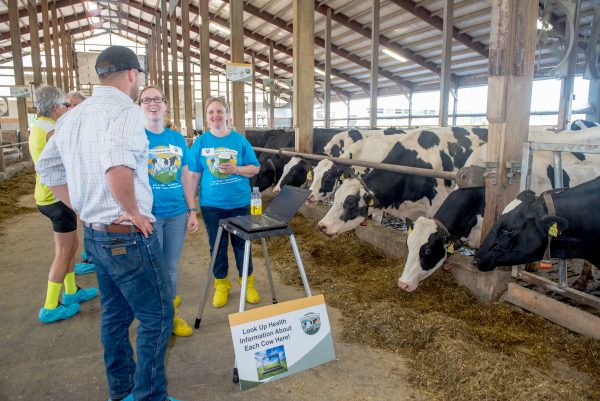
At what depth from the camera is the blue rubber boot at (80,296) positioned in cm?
367

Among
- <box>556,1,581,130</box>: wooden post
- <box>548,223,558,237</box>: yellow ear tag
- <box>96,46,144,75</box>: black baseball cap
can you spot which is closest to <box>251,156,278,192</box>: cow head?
<box>556,1,581,130</box>: wooden post

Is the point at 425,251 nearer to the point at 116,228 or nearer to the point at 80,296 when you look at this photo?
the point at 116,228

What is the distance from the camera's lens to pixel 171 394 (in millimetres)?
2512

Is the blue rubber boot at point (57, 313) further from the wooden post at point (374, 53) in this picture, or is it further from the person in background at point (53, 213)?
the wooden post at point (374, 53)

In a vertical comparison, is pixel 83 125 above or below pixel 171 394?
above

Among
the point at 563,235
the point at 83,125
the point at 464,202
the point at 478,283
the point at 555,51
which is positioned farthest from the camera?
the point at 555,51

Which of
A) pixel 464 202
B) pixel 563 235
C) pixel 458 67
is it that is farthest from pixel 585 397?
pixel 458 67

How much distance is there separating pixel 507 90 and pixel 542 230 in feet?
3.64

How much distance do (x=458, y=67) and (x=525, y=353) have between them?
724 inches

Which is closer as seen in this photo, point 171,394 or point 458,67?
point 171,394

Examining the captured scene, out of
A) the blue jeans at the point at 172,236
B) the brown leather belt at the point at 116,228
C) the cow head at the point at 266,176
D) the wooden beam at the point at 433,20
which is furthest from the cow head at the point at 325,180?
the wooden beam at the point at 433,20

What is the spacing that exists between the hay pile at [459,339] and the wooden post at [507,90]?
808 millimetres

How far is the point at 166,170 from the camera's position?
2934 millimetres

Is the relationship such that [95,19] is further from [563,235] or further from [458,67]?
[563,235]
